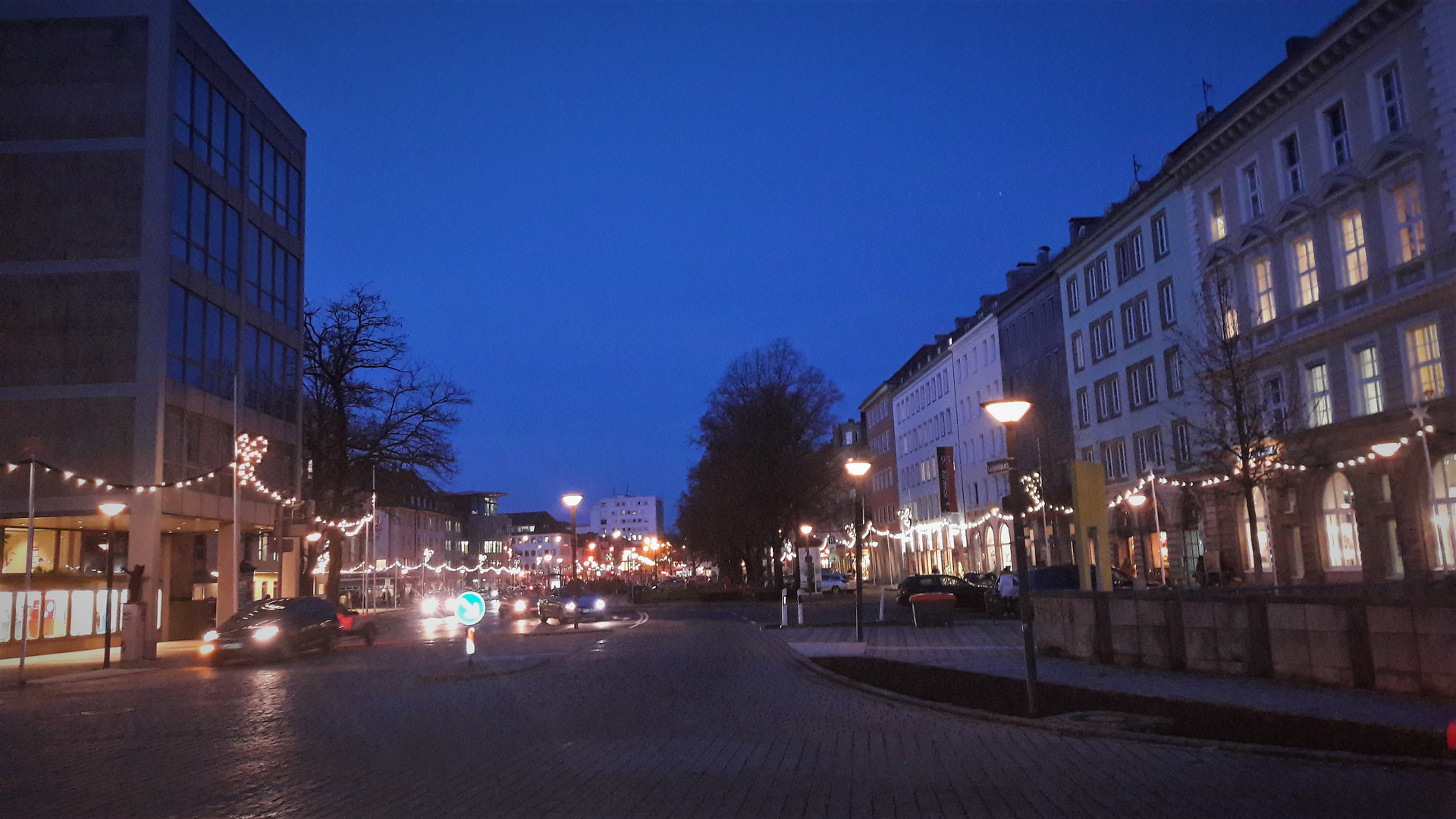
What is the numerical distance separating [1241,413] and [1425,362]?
4746 millimetres

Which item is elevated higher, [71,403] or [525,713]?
[71,403]

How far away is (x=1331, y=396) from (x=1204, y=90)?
1992 centimetres

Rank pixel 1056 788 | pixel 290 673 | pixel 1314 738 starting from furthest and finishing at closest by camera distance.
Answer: pixel 290 673, pixel 1314 738, pixel 1056 788

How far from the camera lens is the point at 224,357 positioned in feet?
130

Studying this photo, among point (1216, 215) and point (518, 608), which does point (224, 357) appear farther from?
point (1216, 215)

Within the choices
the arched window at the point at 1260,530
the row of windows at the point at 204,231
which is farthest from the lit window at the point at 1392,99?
the row of windows at the point at 204,231

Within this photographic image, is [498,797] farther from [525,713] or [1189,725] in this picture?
[1189,725]

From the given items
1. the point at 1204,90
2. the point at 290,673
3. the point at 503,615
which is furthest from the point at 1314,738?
the point at 503,615

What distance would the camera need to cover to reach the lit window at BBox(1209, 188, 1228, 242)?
42719 millimetres

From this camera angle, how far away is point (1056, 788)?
29.0 ft

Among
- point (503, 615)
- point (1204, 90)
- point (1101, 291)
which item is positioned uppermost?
point (1204, 90)

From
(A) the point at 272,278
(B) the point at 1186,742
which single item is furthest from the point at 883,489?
(B) the point at 1186,742

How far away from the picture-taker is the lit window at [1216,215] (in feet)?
140

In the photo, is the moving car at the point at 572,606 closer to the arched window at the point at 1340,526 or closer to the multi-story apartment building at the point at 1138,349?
the multi-story apartment building at the point at 1138,349
